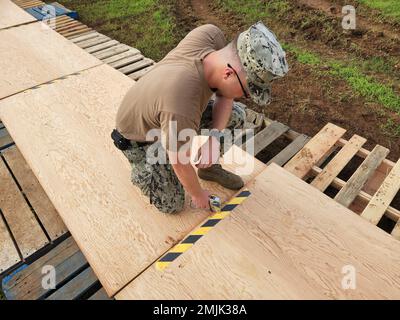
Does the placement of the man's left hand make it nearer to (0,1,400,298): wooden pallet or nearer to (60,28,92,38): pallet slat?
(0,1,400,298): wooden pallet

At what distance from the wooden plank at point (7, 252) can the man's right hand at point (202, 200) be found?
5.24ft

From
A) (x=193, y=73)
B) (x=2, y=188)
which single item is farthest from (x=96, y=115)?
(x=193, y=73)

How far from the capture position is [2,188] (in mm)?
3254

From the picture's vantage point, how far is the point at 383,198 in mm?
3047

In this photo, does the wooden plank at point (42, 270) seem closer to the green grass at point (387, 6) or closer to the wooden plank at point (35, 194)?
the wooden plank at point (35, 194)

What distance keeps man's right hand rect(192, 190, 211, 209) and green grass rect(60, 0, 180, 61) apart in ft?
12.2

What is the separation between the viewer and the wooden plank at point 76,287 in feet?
8.36

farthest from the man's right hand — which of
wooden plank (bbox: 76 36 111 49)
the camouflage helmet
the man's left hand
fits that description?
wooden plank (bbox: 76 36 111 49)

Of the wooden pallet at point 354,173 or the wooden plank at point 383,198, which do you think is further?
the wooden pallet at point 354,173

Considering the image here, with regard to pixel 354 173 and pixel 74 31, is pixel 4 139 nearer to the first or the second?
pixel 74 31

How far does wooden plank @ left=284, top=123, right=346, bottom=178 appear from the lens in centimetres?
338

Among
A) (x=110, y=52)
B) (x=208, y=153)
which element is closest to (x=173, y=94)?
(x=208, y=153)

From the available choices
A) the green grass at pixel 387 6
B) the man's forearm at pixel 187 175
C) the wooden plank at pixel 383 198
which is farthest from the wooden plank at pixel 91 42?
the green grass at pixel 387 6

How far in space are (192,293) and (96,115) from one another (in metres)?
2.40
